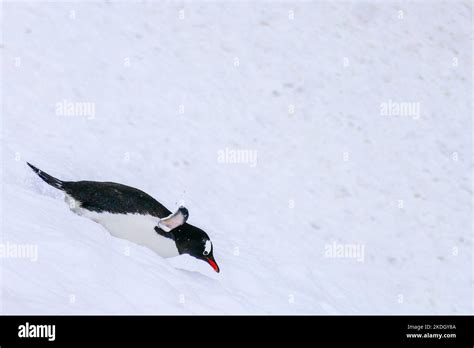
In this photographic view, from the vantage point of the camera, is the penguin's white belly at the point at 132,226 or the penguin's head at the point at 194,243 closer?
the penguin's white belly at the point at 132,226

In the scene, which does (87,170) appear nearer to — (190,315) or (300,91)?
(190,315)

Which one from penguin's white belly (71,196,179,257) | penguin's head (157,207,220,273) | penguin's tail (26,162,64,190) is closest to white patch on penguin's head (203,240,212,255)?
penguin's head (157,207,220,273)

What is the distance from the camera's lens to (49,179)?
6.64 metres

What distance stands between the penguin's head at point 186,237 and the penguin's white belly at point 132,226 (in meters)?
0.08

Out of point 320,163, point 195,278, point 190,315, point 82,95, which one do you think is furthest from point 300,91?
point 190,315

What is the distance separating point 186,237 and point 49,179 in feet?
4.05

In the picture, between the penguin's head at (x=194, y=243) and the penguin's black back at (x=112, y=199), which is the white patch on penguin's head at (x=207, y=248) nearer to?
the penguin's head at (x=194, y=243)

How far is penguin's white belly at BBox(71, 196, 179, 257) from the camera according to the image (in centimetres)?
636

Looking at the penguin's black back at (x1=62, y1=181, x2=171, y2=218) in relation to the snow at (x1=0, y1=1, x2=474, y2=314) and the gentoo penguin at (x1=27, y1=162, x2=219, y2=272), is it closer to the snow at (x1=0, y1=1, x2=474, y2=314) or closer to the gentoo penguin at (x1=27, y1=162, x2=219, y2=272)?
the gentoo penguin at (x1=27, y1=162, x2=219, y2=272)

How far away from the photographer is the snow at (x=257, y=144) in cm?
664

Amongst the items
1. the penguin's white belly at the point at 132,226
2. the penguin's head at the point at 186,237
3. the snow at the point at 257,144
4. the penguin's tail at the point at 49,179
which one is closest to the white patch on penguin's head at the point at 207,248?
the penguin's head at the point at 186,237

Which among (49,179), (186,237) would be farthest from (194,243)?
(49,179)
